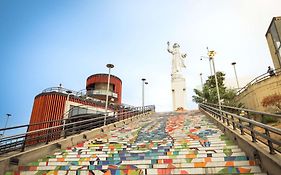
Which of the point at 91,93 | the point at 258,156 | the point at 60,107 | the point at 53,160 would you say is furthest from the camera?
the point at 91,93

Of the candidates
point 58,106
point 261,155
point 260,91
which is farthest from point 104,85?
point 261,155

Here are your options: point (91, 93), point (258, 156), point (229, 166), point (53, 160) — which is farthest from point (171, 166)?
point (91, 93)

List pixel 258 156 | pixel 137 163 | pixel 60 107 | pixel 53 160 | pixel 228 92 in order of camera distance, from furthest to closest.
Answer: pixel 228 92
pixel 60 107
pixel 53 160
pixel 137 163
pixel 258 156

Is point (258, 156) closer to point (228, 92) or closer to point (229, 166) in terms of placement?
point (229, 166)

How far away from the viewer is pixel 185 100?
26.8 m

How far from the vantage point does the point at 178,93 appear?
87.8ft

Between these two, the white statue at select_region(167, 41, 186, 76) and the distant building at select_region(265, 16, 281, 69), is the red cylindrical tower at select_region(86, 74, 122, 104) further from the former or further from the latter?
the distant building at select_region(265, 16, 281, 69)

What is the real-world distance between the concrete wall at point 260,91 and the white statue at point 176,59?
9917 millimetres

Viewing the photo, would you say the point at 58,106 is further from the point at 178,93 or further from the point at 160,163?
the point at 160,163

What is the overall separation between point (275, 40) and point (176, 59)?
12.8 metres

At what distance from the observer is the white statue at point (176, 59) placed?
1123 inches

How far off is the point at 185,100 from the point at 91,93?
1496 cm

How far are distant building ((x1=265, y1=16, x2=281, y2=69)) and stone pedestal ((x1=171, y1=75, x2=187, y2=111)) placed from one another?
11269mm

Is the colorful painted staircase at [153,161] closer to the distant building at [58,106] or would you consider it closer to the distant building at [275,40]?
the distant building at [58,106]
